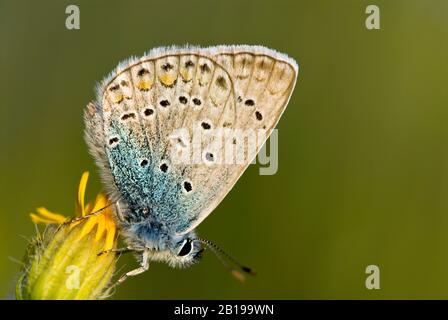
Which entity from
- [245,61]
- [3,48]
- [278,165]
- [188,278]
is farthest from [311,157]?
[3,48]

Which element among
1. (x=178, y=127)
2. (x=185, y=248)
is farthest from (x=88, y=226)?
(x=178, y=127)

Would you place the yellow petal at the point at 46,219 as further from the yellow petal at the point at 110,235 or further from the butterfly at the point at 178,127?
the butterfly at the point at 178,127

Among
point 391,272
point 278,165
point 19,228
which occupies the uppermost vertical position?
point 278,165

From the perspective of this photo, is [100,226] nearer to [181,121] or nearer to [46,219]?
[46,219]

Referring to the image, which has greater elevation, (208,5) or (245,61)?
(208,5)
